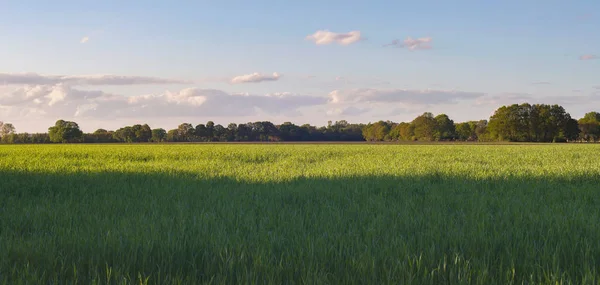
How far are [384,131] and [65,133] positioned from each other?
357 ft

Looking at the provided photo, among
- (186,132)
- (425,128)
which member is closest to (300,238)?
(186,132)

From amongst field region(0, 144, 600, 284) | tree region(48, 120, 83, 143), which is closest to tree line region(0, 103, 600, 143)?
tree region(48, 120, 83, 143)

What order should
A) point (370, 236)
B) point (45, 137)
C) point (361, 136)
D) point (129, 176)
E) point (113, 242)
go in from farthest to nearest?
point (361, 136) < point (45, 137) < point (129, 176) < point (370, 236) < point (113, 242)

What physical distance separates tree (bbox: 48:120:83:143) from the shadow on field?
122 meters

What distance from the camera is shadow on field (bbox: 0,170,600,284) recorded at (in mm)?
3629

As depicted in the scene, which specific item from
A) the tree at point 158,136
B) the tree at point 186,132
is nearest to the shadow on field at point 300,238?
the tree at point 158,136

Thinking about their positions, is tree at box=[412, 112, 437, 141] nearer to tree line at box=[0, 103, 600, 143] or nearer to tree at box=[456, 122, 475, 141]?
tree line at box=[0, 103, 600, 143]

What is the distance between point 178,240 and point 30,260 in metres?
1.31

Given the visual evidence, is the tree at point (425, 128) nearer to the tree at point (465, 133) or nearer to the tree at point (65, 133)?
the tree at point (465, 133)

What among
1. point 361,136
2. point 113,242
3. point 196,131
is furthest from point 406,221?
point 361,136

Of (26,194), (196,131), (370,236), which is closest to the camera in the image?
(370,236)

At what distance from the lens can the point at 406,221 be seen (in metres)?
5.64

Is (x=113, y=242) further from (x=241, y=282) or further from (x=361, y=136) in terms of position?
(x=361, y=136)

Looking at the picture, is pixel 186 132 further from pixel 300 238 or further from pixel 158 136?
pixel 300 238
